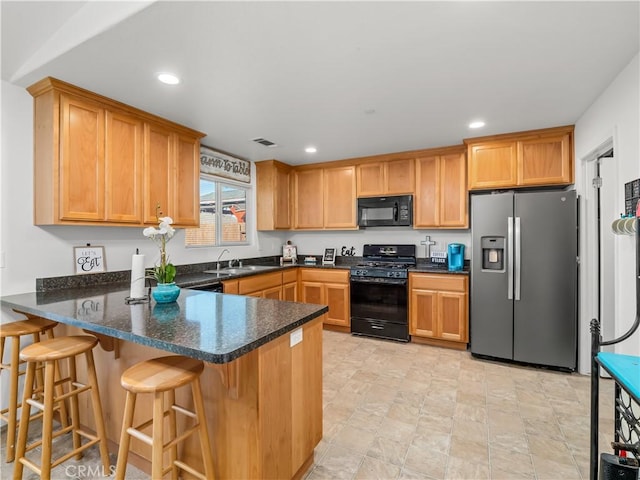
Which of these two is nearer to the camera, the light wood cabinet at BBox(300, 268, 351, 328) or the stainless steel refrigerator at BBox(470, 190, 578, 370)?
the stainless steel refrigerator at BBox(470, 190, 578, 370)

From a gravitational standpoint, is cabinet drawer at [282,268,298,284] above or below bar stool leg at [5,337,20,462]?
above

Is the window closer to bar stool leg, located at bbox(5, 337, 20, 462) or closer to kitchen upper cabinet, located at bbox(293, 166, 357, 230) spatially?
kitchen upper cabinet, located at bbox(293, 166, 357, 230)

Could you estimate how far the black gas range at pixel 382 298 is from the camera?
3.83 metres

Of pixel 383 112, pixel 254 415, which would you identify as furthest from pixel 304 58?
pixel 254 415

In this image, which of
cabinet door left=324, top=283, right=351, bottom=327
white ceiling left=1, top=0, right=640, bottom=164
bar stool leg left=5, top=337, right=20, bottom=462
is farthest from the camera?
cabinet door left=324, top=283, right=351, bottom=327

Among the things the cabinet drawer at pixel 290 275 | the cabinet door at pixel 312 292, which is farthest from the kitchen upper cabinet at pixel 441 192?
the cabinet drawer at pixel 290 275

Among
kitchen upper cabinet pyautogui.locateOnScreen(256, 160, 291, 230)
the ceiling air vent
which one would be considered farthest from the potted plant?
kitchen upper cabinet pyautogui.locateOnScreen(256, 160, 291, 230)

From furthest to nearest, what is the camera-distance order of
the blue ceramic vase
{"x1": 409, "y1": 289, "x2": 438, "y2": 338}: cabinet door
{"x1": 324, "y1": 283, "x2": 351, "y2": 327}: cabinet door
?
{"x1": 324, "y1": 283, "x2": 351, "y2": 327}: cabinet door → {"x1": 409, "y1": 289, "x2": 438, "y2": 338}: cabinet door → the blue ceramic vase

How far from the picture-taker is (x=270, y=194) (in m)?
4.52

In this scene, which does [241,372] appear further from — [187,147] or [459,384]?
[187,147]

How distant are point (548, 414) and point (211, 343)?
2544mm

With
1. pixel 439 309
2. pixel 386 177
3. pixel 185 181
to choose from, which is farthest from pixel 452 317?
pixel 185 181

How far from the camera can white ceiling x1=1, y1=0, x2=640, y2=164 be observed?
154 centimetres

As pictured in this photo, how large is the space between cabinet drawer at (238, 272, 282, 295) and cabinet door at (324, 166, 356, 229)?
1.15 m
